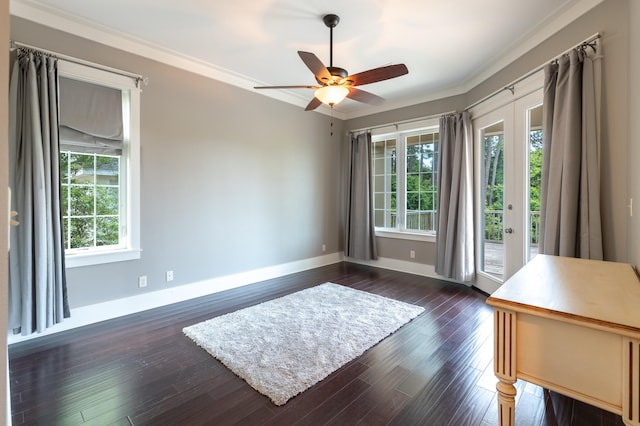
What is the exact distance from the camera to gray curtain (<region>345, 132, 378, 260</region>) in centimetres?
523

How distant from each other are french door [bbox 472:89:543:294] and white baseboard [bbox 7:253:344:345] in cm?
280

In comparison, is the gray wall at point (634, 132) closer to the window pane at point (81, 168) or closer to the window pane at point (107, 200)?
the window pane at point (107, 200)

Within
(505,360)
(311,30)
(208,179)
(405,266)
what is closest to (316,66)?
(311,30)

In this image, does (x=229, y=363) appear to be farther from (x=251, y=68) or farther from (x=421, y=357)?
(x=251, y=68)

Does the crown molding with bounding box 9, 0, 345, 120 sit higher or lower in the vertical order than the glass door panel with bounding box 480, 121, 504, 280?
higher

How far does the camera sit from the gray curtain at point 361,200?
5.23 meters

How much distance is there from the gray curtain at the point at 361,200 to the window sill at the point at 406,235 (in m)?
0.17

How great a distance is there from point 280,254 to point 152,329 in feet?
7.04

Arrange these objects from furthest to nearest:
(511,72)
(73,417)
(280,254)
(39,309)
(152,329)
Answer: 1. (280,254)
2. (511,72)
3. (152,329)
4. (39,309)
5. (73,417)

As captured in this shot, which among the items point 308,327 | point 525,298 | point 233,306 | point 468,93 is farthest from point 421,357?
point 468,93

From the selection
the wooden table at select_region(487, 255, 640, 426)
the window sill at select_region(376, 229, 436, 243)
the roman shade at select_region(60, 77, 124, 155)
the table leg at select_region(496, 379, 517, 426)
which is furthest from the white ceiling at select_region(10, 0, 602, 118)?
the table leg at select_region(496, 379, 517, 426)

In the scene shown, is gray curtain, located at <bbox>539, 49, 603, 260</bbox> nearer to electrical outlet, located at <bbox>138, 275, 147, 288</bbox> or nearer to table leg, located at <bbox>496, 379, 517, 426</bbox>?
table leg, located at <bbox>496, 379, 517, 426</bbox>

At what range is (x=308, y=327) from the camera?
9.09 feet

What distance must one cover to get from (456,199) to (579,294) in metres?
3.01
